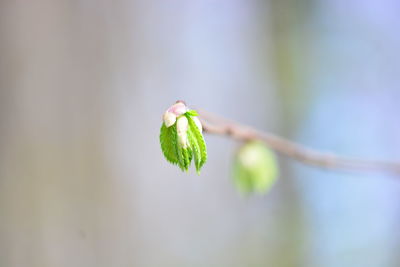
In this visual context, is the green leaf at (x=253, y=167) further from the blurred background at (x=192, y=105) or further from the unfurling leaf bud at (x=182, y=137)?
the blurred background at (x=192, y=105)

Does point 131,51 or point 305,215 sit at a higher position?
point 131,51

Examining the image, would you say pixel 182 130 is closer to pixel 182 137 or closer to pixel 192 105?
pixel 182 137

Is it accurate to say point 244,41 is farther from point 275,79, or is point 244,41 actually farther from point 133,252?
point 133,252

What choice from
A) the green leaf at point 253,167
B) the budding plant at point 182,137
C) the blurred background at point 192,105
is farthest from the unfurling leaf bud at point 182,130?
the blurred background at point 192,105

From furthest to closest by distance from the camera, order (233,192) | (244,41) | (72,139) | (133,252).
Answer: (244,41), (233,192), (133,252), (72,139)

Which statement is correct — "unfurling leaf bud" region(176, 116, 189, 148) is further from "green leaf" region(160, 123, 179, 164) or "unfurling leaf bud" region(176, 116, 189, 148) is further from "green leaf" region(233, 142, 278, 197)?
"green leaf" region(233, 142, 278, 197)

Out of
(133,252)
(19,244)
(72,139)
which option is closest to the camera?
(19,244)

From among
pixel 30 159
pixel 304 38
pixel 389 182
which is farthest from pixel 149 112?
pixel 389 182

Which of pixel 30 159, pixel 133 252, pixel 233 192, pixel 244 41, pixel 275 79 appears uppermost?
pixel 244 41

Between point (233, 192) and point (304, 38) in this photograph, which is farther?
point (304, 38)
